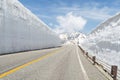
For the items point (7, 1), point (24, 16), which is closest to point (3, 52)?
point (7, 1)

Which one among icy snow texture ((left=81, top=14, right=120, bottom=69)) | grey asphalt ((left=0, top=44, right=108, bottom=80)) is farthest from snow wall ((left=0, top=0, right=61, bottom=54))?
icy snow texture ((left=81, top=14, right=120, bottom=69))

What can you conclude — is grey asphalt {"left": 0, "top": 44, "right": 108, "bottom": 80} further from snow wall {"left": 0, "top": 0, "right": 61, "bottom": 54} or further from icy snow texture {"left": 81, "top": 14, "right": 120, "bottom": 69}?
snow wall {"left": 0, "top": 0, "right": 61, "bottom": 54}

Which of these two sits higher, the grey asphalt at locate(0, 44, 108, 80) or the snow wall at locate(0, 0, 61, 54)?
the snow wall at locate(0, 0, 61, 54)

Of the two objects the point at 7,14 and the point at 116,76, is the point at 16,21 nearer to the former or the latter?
the point at 7,14

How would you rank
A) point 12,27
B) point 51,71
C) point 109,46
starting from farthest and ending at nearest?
point 12,27
point 109,46
point 51,71

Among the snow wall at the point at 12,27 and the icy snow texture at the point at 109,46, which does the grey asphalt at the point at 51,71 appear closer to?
the icy snow texture at the point at 109,46

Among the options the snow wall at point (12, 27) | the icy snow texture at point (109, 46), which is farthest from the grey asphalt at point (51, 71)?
the snow wall at point (12, 27)

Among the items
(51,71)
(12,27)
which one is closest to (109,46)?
(51,71)

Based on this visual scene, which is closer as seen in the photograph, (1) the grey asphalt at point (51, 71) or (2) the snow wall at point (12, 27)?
(1) the grey asphalt at point (51, 71)

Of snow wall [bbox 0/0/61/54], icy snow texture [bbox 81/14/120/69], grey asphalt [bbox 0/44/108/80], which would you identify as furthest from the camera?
snow wall [bbox 0/0/61/54]

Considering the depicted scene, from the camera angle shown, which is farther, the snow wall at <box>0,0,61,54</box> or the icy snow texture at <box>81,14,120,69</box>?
the snow wall at <box>0,0,61,54</box>

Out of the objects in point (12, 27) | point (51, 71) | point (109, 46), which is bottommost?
point (51, 71)

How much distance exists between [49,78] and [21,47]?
23.5 meters

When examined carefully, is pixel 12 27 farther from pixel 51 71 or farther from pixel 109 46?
pixel 51 71
